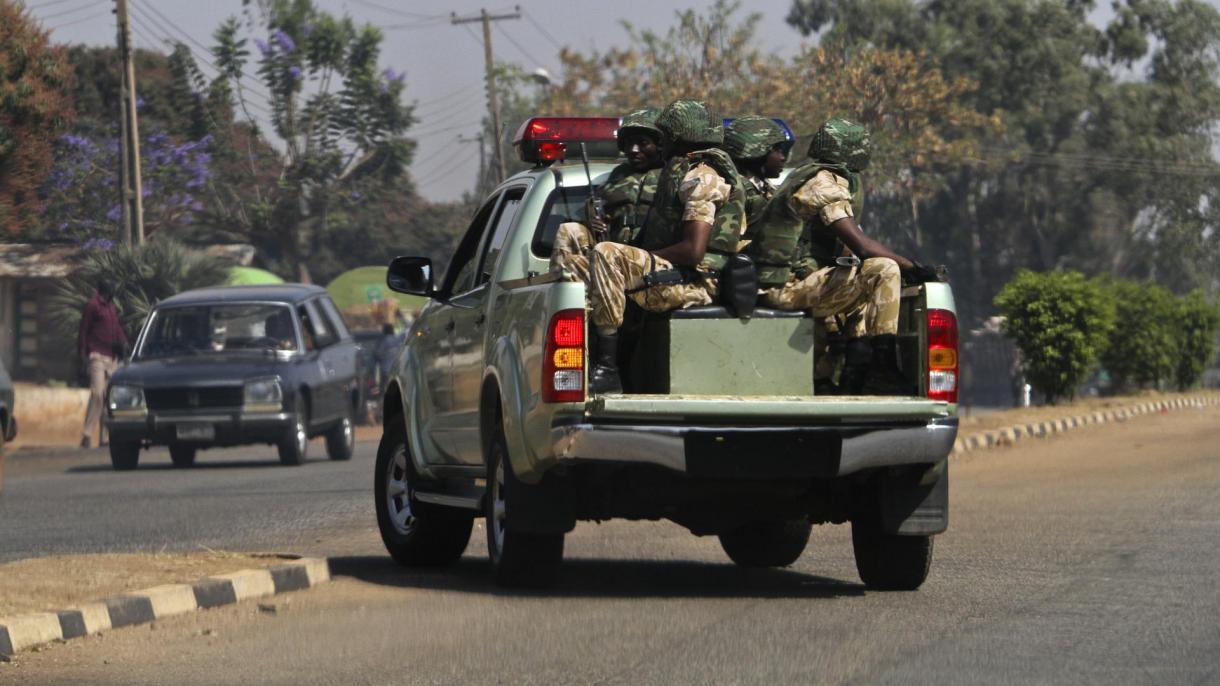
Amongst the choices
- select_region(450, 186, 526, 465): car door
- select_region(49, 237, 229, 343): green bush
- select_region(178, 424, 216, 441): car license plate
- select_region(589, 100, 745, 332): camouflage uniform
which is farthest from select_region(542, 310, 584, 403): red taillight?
select_region(49, 237, 229, 343): green bush

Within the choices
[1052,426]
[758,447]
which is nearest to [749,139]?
[758,447]

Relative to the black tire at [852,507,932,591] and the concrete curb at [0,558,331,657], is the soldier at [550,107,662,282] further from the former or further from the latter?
the concrete curb at [0,558,331,657]

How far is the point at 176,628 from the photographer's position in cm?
780

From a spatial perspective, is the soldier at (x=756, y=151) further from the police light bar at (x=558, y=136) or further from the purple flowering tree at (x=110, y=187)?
the purple flowering tree at (x=110, y=187)

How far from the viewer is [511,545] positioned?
8586 millimetres

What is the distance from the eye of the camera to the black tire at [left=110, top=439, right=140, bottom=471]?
20.5 m

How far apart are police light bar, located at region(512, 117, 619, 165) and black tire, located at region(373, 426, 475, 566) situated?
1.72 m

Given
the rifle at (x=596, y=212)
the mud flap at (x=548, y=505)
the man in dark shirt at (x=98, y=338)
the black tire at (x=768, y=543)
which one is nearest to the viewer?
the mud flap at (x=548, y=505)

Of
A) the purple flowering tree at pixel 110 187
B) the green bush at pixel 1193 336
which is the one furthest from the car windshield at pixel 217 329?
the purple flowering tree at pixel 110 187

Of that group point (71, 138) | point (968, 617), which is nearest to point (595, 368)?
point (968, 617)

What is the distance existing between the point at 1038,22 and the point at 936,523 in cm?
6143

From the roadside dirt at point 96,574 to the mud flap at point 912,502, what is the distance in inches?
117

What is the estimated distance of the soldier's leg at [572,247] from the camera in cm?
835

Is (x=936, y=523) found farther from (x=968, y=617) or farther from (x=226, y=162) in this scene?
(x=226, y=162)
